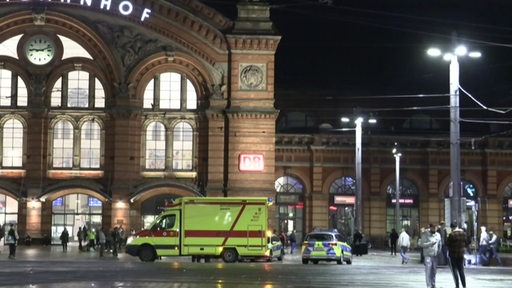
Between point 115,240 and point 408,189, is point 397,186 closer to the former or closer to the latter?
point 408,189

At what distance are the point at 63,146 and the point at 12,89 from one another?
15.9 feet

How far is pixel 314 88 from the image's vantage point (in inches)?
3086

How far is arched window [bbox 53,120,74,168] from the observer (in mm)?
54500

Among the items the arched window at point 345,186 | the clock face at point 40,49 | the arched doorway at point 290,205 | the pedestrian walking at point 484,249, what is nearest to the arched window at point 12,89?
the clock face at point 40,49

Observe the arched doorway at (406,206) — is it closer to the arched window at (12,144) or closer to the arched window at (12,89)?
the arched window at (12,144)

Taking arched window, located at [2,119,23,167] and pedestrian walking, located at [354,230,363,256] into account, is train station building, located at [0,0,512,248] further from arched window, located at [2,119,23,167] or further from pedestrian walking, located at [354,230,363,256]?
pedestrian walking, located at [354,230,363,256]

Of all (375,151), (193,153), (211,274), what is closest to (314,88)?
(375,151)

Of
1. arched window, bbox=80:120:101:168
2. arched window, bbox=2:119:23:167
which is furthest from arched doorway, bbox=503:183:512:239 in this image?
arched window, bbox=2:119:23:167

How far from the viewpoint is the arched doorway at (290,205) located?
65.6m

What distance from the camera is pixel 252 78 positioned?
54.1 metres

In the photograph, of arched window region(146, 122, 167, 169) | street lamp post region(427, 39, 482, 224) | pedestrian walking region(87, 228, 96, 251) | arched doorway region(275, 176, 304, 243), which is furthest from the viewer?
arched doorway region(275, 176, 304, 243)

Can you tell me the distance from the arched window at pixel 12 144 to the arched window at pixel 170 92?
831cm

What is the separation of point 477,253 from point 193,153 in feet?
70.5

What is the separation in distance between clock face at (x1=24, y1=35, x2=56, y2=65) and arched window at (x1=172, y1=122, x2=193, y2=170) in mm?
9335
